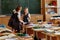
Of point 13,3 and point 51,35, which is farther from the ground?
point 13,3

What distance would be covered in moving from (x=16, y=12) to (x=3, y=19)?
2202 mm

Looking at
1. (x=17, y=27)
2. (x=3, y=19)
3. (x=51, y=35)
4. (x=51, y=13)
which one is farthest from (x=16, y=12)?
(x=51, y=35)

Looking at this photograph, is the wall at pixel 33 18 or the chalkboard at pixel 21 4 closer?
the wall at pixel 33 18

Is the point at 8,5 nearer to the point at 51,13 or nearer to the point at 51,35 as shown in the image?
the point at 51,13

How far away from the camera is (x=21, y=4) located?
426 inches

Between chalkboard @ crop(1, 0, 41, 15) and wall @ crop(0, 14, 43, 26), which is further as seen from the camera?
chalkboard @ crop(1, 0, 41, 15)

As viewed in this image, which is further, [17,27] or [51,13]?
[51,13]

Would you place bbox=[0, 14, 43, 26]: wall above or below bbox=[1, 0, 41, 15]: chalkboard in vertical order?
below

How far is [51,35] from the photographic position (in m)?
4.84

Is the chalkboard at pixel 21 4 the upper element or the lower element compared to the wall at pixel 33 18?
upper

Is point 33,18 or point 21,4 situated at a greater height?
point 21,4

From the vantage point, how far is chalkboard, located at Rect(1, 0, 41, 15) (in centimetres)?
1058

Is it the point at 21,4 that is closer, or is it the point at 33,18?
the point at 33,18

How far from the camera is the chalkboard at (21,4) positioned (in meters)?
10.6
